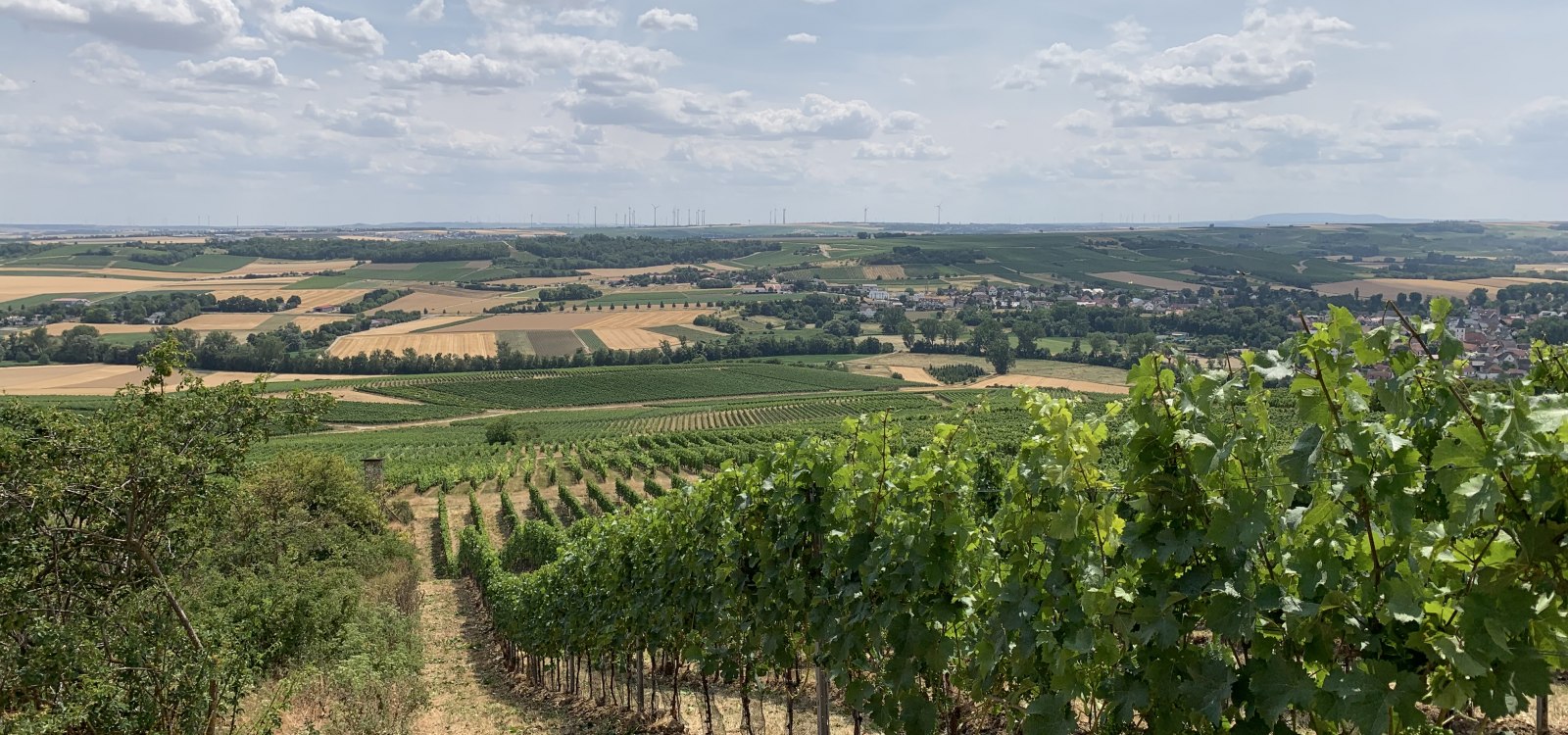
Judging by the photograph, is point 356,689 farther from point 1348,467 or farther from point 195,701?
point 1348,467

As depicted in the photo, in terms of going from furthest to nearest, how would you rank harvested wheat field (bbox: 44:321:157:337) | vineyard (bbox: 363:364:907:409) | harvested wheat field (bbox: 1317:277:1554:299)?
harvested wheat field (bbox: 1317:277:1554:299) → harvested wheat field (bbox: 44:321:157:337) → vineyard (bbox: 363:364:907:409)

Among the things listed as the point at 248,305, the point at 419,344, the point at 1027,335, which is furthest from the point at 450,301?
the point at 1027,335

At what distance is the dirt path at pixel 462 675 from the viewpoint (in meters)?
13.0

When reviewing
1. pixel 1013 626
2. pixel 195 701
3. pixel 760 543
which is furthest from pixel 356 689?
pixel 1013 626

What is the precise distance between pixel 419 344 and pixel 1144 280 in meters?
133

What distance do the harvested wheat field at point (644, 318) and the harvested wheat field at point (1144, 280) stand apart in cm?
8375

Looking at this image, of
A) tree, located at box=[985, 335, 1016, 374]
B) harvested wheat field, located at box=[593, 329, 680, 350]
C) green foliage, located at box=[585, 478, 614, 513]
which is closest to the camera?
green foliage, located at box=[585, 478, 614, 513]

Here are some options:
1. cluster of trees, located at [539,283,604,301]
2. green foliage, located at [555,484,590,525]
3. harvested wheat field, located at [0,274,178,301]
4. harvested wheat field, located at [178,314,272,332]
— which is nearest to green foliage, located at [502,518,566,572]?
green foliage, located at [555,484,590,525]

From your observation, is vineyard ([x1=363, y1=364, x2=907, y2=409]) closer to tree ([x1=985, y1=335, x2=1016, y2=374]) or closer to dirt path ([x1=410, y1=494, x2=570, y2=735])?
tree ([x1=985, y1=335, x2=1016, y2=374])

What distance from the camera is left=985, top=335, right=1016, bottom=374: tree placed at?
345 feet

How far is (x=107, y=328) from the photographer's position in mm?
115250

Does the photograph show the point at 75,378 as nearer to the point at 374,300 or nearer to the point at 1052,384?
the point at 374,300

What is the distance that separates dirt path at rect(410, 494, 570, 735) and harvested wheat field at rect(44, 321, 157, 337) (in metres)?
102

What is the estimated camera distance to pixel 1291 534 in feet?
11.2
